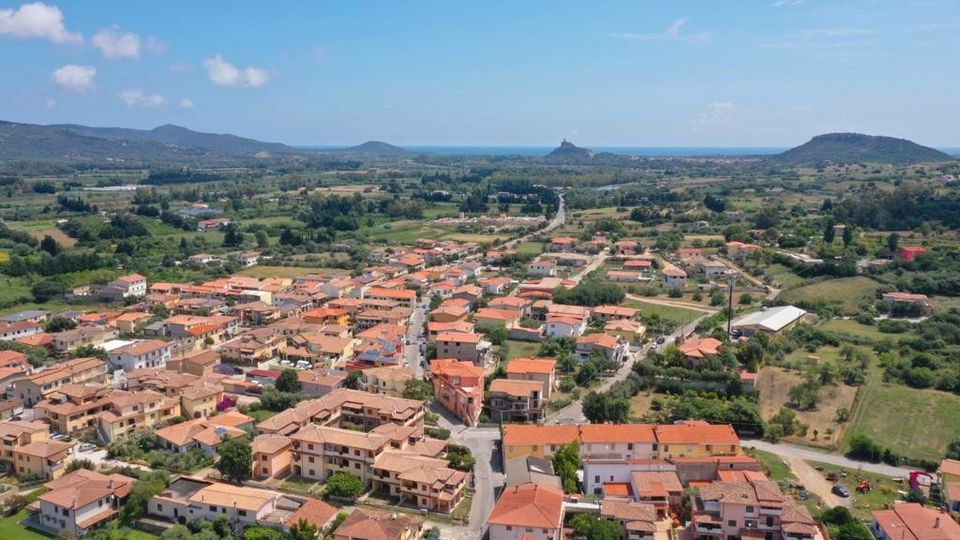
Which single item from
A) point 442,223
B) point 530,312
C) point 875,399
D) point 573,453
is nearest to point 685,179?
point 442,223

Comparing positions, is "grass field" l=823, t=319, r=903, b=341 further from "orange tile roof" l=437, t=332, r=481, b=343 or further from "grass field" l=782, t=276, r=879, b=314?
"orange tile roof" l=437, t=332, r=481, b=343

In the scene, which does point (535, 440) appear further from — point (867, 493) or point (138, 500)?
point (138, 500)

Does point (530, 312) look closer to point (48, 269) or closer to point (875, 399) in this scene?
point (875, 399)

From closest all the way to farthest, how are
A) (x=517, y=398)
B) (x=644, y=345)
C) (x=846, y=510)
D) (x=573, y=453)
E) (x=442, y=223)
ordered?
(x=846, y=510)
(x=573, y=453)
(x=517, y=398)
(x=644, y=345)
(x=442, y=223)

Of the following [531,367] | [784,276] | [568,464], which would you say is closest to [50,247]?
[531,367]

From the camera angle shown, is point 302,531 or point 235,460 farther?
point 235,460

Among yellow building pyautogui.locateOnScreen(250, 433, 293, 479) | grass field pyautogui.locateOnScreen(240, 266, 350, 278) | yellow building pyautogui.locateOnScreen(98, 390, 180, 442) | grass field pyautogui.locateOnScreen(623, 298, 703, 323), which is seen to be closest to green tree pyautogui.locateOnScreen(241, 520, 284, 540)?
yellow building pyautogui.locateOnScreen(250, 433, 293, 479)
